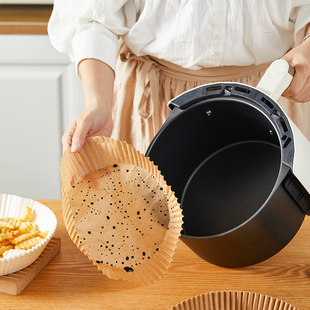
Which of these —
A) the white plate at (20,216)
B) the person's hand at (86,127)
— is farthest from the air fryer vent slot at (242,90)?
the white plate at (20,216)

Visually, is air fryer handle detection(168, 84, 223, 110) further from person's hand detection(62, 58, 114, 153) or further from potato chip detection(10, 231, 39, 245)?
potato chip detection(10, 231, 39, 245)

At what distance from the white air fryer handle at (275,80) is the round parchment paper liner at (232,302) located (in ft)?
0.85

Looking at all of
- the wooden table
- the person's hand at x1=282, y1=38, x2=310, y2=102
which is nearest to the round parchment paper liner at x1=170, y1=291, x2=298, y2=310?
the wooden table

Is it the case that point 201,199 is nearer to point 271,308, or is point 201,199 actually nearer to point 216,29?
point 271,308

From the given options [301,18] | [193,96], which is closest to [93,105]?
[193,96]

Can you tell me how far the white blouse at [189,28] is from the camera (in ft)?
2.35

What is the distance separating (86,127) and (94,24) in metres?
0.33

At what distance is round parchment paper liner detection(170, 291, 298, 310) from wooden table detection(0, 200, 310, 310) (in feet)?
0.16

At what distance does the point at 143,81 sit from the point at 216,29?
22cm

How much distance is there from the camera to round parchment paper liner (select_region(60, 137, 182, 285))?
1.42 feet

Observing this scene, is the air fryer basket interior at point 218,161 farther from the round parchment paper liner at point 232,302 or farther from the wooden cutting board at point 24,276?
the wooden cutting board at point 24,276

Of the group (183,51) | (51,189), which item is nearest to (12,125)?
(51,189)

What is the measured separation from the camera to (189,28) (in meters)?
0.72

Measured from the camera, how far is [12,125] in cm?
148
